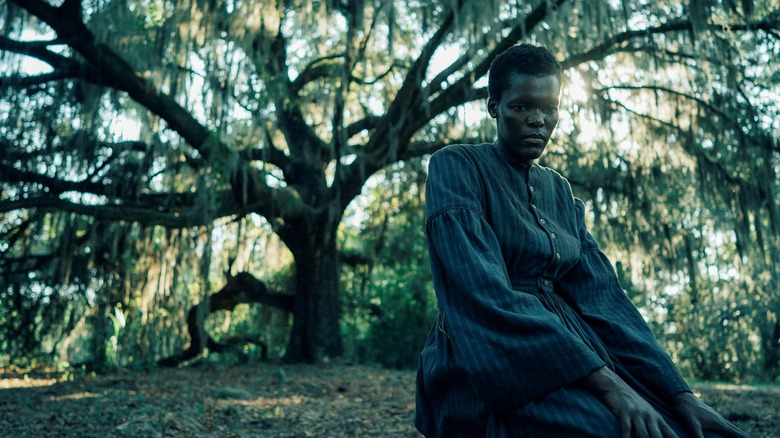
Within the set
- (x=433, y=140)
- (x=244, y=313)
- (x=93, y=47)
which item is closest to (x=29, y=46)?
(x=93, y=47)

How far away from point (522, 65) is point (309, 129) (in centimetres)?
872

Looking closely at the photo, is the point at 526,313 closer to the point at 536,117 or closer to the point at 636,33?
the point at 536,117

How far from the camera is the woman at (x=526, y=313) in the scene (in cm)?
128

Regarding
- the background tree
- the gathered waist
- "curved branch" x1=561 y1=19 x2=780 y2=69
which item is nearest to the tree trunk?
the background tree

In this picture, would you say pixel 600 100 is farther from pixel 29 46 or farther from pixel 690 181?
pixel 29 46

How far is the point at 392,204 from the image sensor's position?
1180cm

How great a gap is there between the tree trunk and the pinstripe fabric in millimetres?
7845

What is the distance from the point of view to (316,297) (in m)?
9.76

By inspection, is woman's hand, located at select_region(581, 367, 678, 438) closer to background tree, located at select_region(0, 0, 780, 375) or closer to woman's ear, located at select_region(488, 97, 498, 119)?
woman's ear, located at select_region(488, 97, 498, 119)

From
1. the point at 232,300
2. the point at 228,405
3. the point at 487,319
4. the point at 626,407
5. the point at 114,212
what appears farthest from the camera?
the point at 232,300

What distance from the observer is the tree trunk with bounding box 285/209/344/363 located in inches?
378

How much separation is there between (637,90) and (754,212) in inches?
80.1

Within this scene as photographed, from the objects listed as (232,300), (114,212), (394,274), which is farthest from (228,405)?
(394,274)

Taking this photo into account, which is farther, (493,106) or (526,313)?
(493,106)
